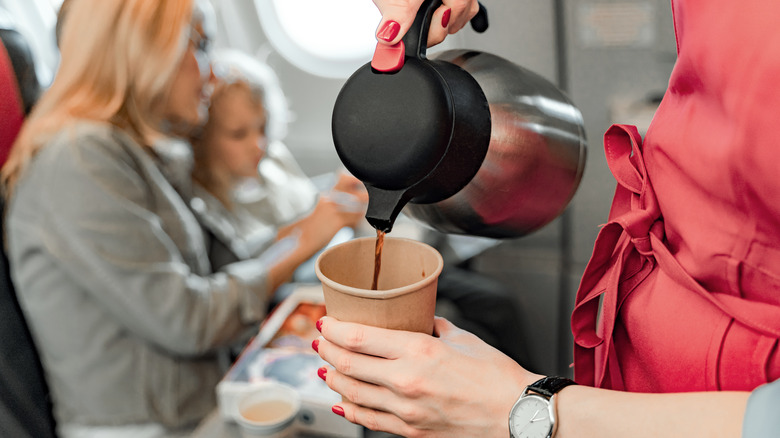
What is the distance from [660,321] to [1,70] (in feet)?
3.33

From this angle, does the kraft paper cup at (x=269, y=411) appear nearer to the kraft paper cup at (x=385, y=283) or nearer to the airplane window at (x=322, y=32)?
the kraft paper cup at (x=385, y=283)

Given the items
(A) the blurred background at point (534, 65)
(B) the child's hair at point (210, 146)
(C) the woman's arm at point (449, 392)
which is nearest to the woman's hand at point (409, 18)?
(C) the woman's arm at point (449, 392)

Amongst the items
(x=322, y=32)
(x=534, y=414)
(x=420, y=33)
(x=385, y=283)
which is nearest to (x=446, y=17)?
(x=420, y=33)

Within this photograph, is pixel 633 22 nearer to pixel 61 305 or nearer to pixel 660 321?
pixel 660 321

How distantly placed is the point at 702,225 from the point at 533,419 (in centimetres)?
22

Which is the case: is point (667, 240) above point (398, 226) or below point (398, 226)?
above

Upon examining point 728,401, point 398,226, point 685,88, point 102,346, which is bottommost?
point 398,226

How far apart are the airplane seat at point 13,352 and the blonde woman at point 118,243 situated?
2 centimetres

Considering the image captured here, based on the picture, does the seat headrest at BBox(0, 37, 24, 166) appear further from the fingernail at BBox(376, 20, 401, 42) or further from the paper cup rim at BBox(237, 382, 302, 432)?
the fingernail at BBox(376, 20, 401, 42)

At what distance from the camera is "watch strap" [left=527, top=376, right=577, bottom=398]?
0.49 metres

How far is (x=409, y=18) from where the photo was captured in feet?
1.72

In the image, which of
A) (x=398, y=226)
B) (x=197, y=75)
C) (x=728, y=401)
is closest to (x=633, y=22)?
(x=398, y=226)

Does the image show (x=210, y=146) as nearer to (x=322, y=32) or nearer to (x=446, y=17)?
(x=322, y=32)

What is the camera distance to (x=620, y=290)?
58cm
